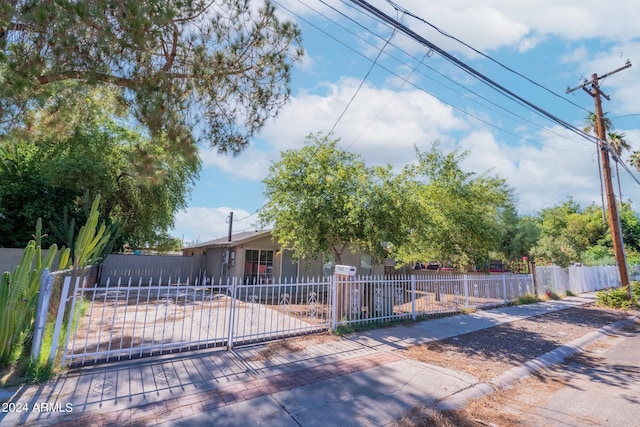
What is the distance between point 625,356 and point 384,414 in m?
6.12

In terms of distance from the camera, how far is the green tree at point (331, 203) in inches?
352

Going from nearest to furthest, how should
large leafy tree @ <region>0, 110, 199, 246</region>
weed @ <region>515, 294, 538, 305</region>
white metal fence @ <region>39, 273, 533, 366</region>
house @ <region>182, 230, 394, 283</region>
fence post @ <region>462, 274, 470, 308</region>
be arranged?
white metal fence @ <region>39, 273, 533, 366</region>
fence post @ <region>462, 274, 470, 308</region>
large leafy tree @ <region>0, 110, 199, 246</region>
weed @ <region>515, 294, 538, 305</region>
house @ <region>182, 230, 394, 283</region>

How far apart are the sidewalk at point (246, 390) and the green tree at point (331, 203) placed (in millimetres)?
3734

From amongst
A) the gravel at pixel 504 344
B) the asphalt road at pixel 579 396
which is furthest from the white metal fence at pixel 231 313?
the asphalt road at pixel 579 396

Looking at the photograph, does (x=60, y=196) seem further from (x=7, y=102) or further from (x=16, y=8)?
(x=16, y=8)

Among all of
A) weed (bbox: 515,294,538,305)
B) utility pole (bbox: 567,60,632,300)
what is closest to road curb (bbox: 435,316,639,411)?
weed (bbox: 515,294,538,305)

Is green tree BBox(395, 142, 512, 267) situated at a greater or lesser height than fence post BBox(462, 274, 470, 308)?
greater

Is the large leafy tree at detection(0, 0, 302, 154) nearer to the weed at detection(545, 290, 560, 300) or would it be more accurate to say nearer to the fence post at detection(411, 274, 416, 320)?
the fence post at detection(411, 274, 416, 320)

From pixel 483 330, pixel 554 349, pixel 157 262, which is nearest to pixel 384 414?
pixel 554 349

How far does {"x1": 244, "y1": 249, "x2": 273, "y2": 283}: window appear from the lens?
16359mm

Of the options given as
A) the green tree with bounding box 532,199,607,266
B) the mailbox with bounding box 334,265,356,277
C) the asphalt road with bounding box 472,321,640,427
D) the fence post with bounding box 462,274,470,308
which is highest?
the green tree with bounding box 532,199,607,266

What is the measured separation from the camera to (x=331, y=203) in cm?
923

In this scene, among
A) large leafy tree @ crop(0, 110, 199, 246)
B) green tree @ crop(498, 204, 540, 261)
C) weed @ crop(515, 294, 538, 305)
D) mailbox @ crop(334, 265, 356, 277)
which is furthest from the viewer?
green tree @ crop(498, 204, 540, 261)

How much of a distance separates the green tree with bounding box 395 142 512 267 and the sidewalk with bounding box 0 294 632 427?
7859 mm
